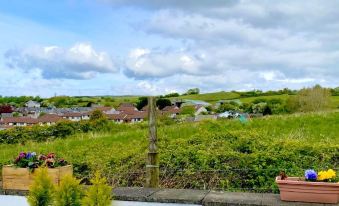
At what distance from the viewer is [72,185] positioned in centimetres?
280

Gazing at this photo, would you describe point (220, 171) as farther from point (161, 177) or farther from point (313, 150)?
point (313, 150)

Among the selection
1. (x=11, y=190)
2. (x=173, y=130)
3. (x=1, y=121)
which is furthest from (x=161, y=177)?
(x=1, y=121)

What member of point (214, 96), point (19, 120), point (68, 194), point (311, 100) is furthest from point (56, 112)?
point (68, 194)

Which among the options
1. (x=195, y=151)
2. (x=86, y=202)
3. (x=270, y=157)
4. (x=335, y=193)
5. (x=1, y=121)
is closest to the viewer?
(x=86, y=202)

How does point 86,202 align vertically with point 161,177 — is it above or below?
above

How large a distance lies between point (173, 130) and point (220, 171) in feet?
17.5

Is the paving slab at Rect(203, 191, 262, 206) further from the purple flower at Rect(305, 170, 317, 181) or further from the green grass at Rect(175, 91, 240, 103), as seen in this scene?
the green grass at Rect(175, 91, 240, 103)

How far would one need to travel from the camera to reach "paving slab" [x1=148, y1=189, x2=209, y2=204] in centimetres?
342

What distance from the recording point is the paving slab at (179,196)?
3.42 m

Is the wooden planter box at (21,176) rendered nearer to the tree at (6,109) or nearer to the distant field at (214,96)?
the distant field at (214,96)

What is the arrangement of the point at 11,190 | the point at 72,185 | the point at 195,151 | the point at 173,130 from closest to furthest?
the point at 72,185
the point at 11,190
the point at 195,151
the point at 173,130

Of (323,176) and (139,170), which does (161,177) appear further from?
(323,176)

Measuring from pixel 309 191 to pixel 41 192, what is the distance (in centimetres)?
193

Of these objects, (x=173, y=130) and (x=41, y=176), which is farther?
(x=173, y=130)
